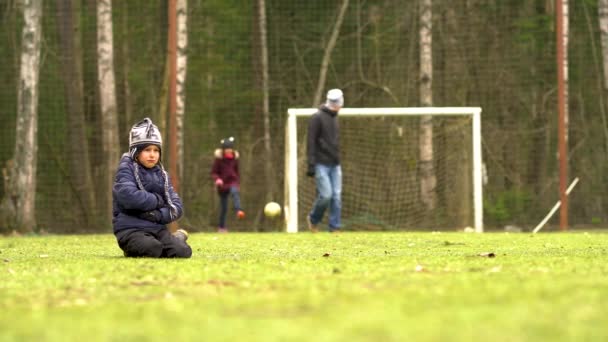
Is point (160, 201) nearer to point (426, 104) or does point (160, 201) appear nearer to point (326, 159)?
point (326, 159)

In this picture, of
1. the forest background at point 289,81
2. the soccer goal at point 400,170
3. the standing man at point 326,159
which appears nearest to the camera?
the standing man at point 326,159

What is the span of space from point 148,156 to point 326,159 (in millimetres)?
6496

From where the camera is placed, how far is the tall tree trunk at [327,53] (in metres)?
23.9

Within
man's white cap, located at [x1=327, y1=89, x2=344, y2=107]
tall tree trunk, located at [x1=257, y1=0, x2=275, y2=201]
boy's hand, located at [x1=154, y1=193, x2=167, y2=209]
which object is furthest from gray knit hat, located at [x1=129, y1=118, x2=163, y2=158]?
tall tree trunk, located at [x1=257, y1=0, x2=275, y2=201]

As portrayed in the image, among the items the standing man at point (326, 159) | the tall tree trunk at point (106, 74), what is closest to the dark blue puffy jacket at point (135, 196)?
the standing man at point (326, 159)

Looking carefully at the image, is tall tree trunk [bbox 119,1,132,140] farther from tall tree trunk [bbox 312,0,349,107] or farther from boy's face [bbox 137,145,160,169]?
boy's face [bbox 137,145,160,169]

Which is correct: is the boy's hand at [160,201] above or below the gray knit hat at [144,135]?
below

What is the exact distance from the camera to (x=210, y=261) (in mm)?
8062

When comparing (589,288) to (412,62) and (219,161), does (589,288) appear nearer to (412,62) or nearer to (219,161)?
(219,161)

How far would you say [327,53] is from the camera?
2402cm

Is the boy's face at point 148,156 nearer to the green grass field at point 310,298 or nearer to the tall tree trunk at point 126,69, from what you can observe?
the green grass field at point 310,298

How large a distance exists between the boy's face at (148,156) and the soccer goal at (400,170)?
792 cm

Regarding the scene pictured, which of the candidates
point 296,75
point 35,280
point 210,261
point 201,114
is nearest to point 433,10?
point 296,75

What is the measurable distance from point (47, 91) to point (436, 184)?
28.1 feet
